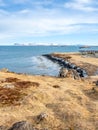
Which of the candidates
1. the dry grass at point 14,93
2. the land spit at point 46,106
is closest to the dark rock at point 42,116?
the land spit at point 46,106

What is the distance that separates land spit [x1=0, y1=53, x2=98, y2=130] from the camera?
24.1 m

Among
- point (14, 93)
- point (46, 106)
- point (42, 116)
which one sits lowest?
point (46, 106)

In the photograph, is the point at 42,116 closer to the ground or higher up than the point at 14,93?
closer to the ground

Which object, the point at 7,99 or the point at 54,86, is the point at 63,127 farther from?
the point at 54,86

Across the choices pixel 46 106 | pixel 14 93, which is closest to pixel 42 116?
pixel 46 106

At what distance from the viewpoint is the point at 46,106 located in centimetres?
2912

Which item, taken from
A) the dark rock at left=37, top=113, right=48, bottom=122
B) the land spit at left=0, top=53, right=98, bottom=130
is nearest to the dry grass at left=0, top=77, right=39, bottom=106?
the land spit at left=0, top=53, right=98, bottom=130

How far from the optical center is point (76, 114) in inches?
1035

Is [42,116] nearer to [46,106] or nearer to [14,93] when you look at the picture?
[46,106]

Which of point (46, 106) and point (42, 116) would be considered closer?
point (42, 116)

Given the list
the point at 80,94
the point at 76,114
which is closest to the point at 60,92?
the point at 80,94

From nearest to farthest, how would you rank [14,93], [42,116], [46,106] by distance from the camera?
1. [42,116]
2. [46,106]
3. [14,93]

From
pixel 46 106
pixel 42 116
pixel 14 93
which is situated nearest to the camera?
pixel 42 116

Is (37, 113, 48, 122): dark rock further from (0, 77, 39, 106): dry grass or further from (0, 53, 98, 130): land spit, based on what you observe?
(0, 77, 39, 106): dry grass
